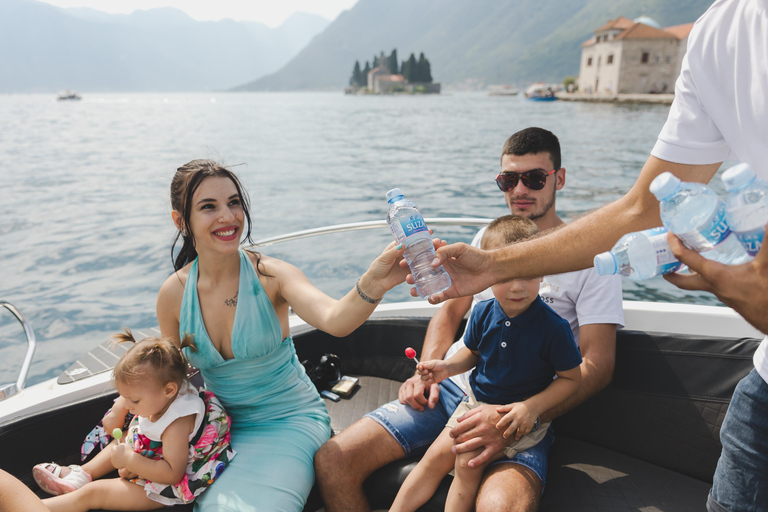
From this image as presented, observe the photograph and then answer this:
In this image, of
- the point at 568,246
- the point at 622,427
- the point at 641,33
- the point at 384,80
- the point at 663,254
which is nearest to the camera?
the point at 663,254

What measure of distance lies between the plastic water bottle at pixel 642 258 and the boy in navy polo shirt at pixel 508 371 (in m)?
0.63

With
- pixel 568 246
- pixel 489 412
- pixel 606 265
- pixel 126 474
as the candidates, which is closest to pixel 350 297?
pixel 489 412

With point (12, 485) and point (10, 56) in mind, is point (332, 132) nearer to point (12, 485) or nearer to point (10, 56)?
point (12, 485)

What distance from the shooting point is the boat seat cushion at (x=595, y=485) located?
1.75m

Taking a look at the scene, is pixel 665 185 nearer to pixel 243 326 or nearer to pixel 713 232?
pixel 713 232

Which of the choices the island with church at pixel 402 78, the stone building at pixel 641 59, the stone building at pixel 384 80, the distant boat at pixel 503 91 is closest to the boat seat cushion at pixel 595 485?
the stone building at pixel 641 59

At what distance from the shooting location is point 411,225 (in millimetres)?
1468

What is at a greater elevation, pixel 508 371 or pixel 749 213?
pixel 749 213

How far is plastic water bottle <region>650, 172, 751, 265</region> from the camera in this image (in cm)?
81

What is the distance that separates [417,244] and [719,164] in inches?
31.6

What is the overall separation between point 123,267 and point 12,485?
868 centimetres

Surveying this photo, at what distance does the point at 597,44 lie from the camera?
63.9m

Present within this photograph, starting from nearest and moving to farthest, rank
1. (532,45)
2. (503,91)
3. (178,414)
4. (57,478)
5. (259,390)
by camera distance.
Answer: (178,414), (57,478), (259,390), (503,91), (532,45)

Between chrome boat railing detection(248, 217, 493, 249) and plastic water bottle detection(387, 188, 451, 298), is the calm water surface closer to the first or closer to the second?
plastic water bottle detection(387, 188, 451, 298)
